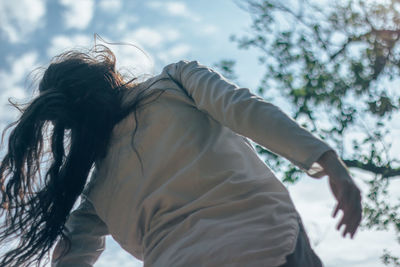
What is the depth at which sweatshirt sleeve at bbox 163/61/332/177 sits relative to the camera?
135cm

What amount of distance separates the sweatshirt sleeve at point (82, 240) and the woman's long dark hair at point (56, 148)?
A: 4cm

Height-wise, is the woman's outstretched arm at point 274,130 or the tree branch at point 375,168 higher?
the woman's outstretched arm at point 274,130

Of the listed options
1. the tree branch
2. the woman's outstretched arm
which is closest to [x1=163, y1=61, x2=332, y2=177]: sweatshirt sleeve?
the woman's outstretched arm

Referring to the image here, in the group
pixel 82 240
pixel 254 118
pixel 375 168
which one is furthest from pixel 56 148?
pixel 375 168

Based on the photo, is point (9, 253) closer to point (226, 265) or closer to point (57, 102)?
point (57, 102)

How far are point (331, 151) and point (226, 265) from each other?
38cm

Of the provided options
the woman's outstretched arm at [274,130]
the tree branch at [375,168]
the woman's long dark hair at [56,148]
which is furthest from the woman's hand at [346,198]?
the tree branch at [375,168]

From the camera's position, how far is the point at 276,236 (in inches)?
53.4

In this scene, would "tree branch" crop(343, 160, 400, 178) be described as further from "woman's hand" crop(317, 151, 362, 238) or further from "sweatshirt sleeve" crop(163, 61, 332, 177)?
"woman's hand" crop(317, 151, 362, 238)

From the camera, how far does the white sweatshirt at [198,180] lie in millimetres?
1366

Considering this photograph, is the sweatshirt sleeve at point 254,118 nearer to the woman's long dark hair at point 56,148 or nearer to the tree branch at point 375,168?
the woman's long dark hair at point 56,148

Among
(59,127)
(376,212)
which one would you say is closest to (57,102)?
(59,127)

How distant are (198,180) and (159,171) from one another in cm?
15

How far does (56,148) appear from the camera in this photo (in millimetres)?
1872
